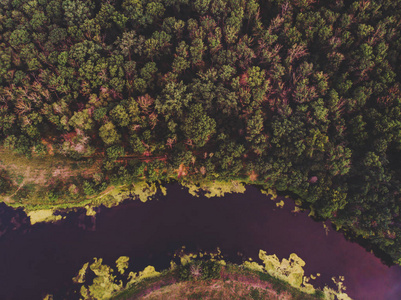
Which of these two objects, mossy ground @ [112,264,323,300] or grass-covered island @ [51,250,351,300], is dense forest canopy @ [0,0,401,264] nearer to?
grass-covered island @ [51,250,351,300]

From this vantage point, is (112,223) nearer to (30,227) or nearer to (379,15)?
(30,227)

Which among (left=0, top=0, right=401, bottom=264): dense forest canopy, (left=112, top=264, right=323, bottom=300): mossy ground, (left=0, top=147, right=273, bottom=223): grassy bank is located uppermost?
(left=0, top=0, right=401, bottom=264): dense forest canopy

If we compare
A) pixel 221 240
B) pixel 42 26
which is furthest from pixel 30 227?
pixel 42 26

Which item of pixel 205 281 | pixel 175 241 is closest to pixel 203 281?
pixel 205 281

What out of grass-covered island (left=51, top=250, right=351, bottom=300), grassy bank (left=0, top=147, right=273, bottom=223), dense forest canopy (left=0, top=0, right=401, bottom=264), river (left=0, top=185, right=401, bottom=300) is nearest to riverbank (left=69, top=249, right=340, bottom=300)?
grass-covered island (left=51, top=250, right=351, bottom=300)

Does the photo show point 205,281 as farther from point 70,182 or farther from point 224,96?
point 224,96

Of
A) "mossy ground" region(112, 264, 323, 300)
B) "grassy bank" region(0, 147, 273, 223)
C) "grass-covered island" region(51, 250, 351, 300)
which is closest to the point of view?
"mossy ground" region(112, 264, 323, 300)

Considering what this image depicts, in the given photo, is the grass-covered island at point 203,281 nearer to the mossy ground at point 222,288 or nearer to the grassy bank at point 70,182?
the mossy ground at point 222,288
